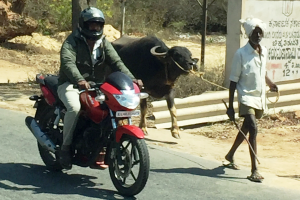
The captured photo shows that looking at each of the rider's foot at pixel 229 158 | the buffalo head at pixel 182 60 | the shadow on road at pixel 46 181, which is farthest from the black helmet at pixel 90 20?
the buffalo head at pixel 182 60

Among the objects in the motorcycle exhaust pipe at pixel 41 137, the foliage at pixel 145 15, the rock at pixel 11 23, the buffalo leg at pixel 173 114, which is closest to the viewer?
the motorcycle exhaust pipe at pixel 41 137

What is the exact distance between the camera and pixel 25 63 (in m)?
20.0

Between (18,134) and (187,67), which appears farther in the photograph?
(187,67)

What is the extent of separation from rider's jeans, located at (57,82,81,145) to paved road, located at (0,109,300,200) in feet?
1.99

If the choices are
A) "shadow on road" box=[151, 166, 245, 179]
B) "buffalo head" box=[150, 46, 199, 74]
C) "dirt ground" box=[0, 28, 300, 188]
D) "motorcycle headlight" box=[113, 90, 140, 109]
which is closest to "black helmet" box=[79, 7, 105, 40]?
"motorcycle headlight" box=[113, 90, 140, 109]

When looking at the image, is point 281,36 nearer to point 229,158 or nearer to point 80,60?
point 229,158

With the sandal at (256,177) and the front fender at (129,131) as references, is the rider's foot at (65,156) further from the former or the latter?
the sandal at (256,177)

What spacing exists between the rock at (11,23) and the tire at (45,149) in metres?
14.8

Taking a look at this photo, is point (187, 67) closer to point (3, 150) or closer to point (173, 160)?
point (173, 160)

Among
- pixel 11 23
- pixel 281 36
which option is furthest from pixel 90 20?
pixel 11 23

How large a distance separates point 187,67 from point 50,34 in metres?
16.8

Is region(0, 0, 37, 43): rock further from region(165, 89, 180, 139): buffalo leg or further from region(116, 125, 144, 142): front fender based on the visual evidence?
region(116, 125, 144, 142): front fender

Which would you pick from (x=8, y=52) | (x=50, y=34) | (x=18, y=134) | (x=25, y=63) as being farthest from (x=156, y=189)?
(x=50, y=34)

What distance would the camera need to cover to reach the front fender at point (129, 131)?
575 cm
